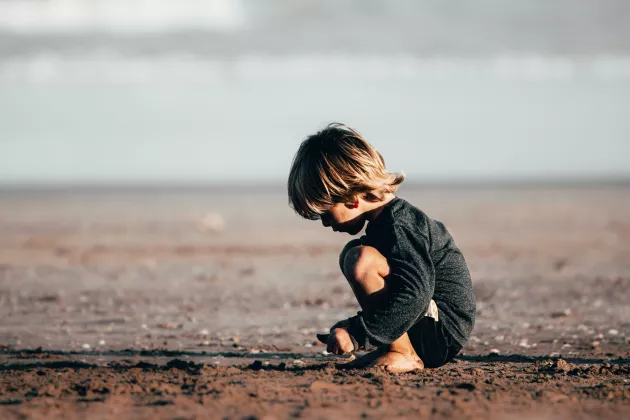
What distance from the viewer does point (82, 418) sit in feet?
13.1

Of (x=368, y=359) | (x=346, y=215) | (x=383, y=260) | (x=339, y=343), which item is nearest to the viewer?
(x=339, y=343)

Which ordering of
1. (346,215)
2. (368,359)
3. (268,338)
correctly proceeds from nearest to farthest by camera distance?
(346,215)
(368,359)
(268,338)

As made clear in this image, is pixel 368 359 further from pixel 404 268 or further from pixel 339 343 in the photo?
pixel 404 268

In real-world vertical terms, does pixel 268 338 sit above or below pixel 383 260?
below

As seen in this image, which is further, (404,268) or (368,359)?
(368,359)

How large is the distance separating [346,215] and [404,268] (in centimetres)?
50

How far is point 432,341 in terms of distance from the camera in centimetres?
498

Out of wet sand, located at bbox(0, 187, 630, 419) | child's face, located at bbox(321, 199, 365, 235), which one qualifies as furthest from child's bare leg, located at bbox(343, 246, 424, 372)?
wet sand, located at bbox(0, 187, 630, 419)

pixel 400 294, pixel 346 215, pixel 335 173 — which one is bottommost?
pixel 400 294

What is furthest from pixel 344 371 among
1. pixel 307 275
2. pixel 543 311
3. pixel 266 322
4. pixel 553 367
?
pixel 307 275

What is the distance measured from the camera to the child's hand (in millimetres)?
4590

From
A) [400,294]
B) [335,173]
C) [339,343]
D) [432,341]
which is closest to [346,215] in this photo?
[335,173]

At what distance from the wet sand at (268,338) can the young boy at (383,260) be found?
217 millimetres

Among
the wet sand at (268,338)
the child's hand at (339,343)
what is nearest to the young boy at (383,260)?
the child's hand at (339,343)
